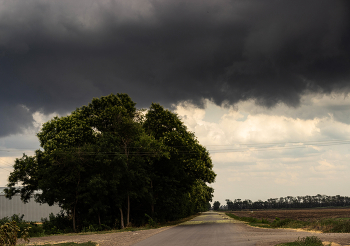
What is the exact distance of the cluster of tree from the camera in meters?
30.8

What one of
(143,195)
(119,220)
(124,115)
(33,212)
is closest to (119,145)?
(124,115)

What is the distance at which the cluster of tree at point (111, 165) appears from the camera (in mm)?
30828

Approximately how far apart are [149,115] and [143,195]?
10418 mm

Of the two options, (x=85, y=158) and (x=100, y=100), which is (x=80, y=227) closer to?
(x=85, y=158)

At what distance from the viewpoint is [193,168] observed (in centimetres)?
3425

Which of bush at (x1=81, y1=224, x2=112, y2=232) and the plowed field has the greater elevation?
bush at (x1=81, y1=224, x2=112, y2=232)

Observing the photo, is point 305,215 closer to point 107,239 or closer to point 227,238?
point 227,238

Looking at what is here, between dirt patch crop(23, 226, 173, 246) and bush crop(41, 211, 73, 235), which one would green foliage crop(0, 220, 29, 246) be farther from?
bush crop(41, 211, 73, 235)

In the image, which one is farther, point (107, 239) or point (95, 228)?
point (95, 228)

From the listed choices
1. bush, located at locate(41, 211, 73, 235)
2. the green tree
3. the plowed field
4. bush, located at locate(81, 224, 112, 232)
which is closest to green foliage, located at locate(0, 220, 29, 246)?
bush, located at locate(81, 224, 112, 232)

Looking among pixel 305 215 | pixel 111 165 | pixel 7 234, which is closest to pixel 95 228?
pixel 111 165

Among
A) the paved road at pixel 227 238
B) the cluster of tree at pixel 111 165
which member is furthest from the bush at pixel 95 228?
the paved road at pixel 227 238

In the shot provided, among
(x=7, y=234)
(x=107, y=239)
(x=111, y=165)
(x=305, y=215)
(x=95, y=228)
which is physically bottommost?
(x=305, y=215)

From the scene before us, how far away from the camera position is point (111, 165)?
31.0 meters
